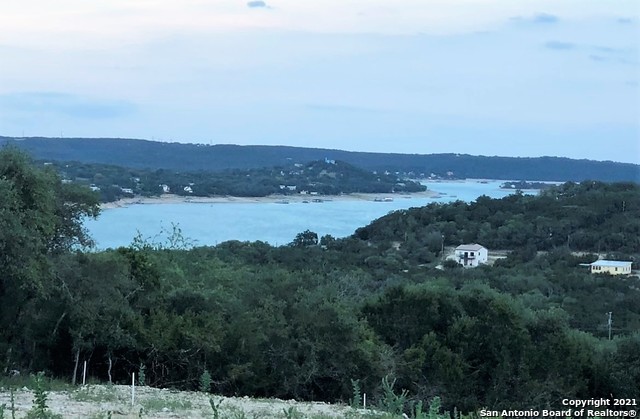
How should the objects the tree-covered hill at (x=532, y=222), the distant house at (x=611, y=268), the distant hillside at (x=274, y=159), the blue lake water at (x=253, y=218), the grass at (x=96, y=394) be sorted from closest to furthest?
the grass at (x=96, y=394) → the distant house at (x=611, y=268) → the tree-covered hill at (x=532, y=222) → the blue lake water at (x=253, y=218) → the distant hillside at (x=274, y=159)

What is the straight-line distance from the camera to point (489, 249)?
41625 mm

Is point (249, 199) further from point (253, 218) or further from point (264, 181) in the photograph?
point (253, 218)

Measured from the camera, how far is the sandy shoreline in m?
59.1

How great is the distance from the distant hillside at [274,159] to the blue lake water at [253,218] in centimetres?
264

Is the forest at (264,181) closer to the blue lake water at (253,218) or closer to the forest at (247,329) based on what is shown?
the blue lake water at (253,218)

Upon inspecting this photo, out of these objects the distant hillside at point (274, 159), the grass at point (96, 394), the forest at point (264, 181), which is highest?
the distant hillside at point (274, 159)

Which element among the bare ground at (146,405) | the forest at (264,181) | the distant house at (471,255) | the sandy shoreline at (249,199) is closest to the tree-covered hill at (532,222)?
the distant house at (471,255)

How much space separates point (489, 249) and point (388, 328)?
24867 mm

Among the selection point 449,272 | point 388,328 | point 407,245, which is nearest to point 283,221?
point 407,245

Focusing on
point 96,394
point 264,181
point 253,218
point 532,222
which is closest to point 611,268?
point 532,222

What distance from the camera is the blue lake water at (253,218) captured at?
42938mm

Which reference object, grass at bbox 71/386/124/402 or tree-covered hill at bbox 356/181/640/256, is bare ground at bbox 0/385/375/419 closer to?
grass at bbox 71/386/124/402

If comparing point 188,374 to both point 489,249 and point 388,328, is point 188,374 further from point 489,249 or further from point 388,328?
point 489,249

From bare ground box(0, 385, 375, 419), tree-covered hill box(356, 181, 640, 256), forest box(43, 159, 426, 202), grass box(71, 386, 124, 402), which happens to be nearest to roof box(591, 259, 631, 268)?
tree-covered hill box(356, 181, 640, 256)
